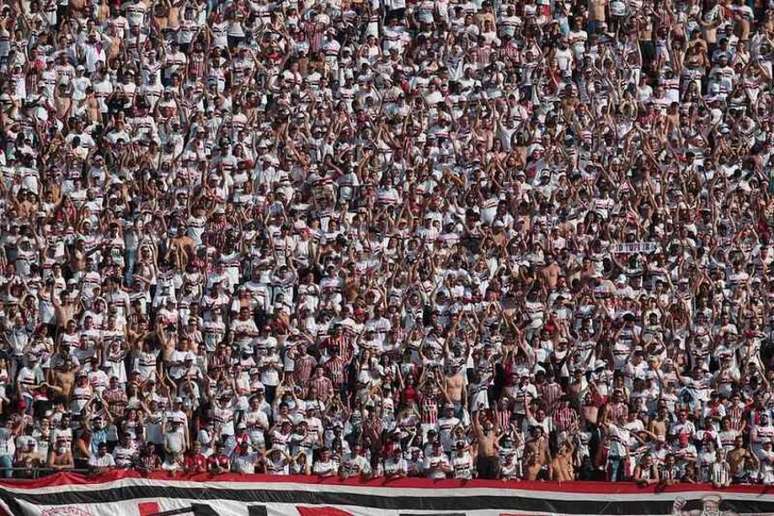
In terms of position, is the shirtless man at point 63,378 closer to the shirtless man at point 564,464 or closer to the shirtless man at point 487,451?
the shirtless man at point 487,451

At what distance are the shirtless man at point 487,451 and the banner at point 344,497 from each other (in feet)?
10.00

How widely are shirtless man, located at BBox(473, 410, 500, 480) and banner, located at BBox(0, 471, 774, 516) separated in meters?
3.05

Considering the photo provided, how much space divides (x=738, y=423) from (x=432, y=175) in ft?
21.7

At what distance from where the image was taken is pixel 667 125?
124 feet

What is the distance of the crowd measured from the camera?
31266mm

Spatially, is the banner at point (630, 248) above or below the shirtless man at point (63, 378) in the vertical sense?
above

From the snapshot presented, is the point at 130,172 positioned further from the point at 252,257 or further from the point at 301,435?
the point at 301,435

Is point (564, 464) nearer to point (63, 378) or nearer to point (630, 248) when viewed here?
point (630, 248)

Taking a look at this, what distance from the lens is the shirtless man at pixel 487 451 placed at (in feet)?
102

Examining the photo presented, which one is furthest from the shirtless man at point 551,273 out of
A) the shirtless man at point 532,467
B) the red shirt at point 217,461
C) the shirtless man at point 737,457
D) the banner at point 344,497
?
the banner at point 344,497

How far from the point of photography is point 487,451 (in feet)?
102

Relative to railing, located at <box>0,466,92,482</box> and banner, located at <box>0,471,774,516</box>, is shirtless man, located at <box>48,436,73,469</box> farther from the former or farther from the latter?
banner, located at <box>0,471,774,516</box>

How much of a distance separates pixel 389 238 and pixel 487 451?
462cm

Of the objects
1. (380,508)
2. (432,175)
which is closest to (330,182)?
(432,175)
